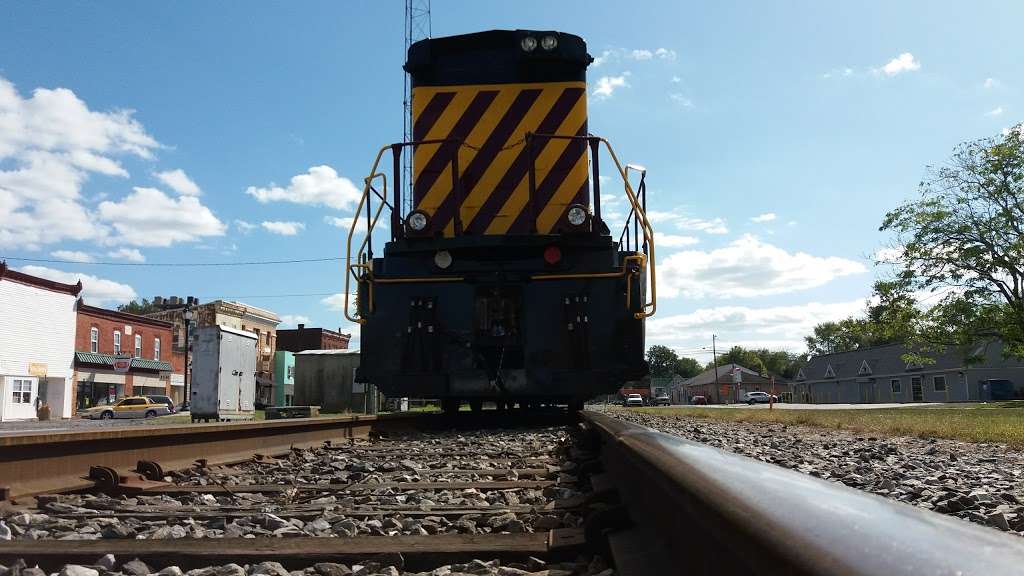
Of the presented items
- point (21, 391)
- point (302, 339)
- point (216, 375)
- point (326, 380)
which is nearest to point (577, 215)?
point (216, 375)

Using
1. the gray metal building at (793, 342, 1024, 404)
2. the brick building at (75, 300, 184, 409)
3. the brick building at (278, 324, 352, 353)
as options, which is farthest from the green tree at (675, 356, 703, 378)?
the brick building at (75, 300, 184, 409)

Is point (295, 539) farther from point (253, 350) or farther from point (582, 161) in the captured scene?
point (253, 350)

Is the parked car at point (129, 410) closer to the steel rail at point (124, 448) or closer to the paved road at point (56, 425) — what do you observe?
the paved road at point (56, 425)

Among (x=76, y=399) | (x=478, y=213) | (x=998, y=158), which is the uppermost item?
(x=998, y=158)

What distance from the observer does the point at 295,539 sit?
2.05 meters

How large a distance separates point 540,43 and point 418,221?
2.38 m

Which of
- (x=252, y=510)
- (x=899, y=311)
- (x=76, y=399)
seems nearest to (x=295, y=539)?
(x=252, y=510)

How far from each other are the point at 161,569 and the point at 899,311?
30.1 m

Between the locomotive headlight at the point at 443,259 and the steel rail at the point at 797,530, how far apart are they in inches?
204

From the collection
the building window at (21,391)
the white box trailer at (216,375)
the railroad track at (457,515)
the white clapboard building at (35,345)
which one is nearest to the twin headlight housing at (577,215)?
the railroad track at (457,515)

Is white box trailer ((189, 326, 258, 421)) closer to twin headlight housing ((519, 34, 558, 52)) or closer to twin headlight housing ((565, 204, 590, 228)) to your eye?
twin headlight housing ((519, 34, 558, 52))

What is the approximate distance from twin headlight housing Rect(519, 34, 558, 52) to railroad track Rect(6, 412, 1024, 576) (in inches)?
169

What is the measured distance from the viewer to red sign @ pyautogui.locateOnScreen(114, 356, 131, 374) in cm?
3769

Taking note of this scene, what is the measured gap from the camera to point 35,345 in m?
29.4
